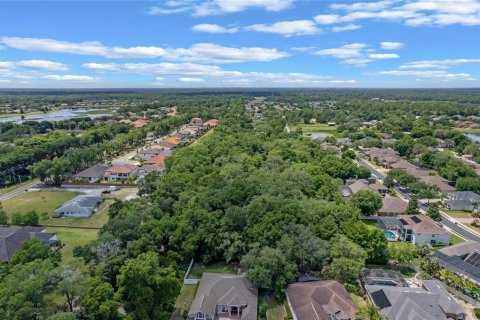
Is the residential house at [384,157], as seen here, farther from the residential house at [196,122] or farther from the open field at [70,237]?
the residential house at [196,122]

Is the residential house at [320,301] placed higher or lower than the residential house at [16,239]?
lower

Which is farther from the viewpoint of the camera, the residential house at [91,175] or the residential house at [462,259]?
the residential house at [91,175]

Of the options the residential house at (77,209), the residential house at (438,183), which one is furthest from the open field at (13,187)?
the residential house at (438,183)

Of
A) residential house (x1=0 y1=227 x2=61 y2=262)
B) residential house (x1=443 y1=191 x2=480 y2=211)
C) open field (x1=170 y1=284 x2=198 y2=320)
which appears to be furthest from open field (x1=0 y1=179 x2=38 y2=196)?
residential house (x1=443 y1=191 x2=480 y2=211)

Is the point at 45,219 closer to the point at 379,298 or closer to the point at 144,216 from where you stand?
the point at 144,216

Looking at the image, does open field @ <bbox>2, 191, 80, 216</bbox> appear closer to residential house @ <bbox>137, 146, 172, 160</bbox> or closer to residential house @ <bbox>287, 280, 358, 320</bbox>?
residential house @ <bbox>137, 146, 172, 160</bbox>

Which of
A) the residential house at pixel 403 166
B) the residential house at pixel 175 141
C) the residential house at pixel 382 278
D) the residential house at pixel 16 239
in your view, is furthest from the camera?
the residential house at pixel 175 141
